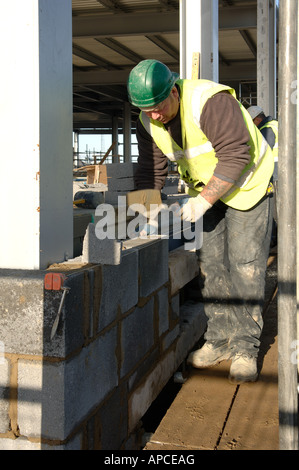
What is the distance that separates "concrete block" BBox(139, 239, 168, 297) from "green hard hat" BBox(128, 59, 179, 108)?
93 centimetres

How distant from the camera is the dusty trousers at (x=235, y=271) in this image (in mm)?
3838

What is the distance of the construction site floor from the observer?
9.84ft

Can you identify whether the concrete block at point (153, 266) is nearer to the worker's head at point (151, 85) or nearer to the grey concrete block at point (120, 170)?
the worker's head at point (151, 85)

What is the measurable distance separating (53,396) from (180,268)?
2.29 metres

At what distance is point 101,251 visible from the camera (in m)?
2.82

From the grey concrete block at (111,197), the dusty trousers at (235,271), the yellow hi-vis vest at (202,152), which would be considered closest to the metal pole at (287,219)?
the yellow hi-vis vest at (202,152)

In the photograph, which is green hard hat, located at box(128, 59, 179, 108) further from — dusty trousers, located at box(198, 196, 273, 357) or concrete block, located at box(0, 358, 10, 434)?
concrete block, located at box(0, 358, 10, 434)

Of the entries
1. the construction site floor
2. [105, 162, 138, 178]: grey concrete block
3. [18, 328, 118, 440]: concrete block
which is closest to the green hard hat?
[18, 328, 118, 440]: concrete block

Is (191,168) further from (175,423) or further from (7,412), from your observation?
(7,412)

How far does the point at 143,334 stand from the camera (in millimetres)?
3520

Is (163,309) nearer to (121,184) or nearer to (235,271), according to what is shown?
(235,271)

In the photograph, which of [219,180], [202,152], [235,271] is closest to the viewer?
[219,180]

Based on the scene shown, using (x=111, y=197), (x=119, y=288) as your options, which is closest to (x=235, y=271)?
(x=119, y=288)
